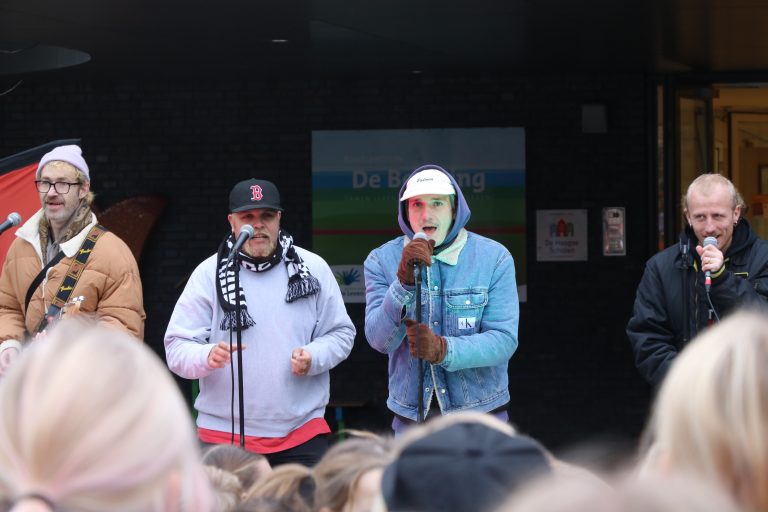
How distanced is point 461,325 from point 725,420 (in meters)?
3.27

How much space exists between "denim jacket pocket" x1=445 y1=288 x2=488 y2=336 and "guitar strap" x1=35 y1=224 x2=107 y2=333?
1499mm

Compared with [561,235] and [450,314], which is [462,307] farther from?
[561,235]

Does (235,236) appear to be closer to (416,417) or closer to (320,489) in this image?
(416,417)

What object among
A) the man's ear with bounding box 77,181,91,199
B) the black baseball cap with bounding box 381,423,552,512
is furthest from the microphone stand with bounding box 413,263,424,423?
the black baseball cap with bounding box 381,423,552,512

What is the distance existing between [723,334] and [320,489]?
4.53 feet

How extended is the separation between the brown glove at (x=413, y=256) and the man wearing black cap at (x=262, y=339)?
501mm

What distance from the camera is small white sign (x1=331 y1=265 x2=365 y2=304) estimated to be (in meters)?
9.38

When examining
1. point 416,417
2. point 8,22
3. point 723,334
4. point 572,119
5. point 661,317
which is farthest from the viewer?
point 572,119

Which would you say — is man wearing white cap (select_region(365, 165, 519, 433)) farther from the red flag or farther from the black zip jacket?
the red flag

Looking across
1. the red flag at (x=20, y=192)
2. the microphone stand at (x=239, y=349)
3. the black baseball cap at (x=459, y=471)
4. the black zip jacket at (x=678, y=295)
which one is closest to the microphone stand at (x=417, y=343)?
the microphone stand at (x=239, y=349)

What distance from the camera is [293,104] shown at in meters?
9.45

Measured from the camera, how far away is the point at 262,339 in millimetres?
4699

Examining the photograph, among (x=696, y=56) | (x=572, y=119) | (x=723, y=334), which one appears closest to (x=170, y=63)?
(x=572, y=119)

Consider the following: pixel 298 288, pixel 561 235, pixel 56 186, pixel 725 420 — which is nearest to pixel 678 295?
pixel 298 288
